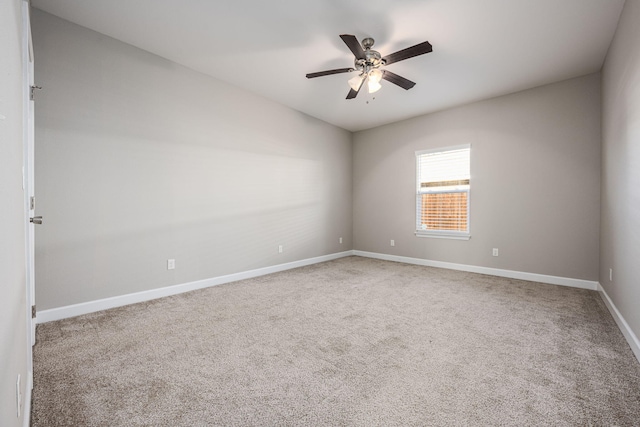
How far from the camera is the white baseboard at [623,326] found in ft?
6.64

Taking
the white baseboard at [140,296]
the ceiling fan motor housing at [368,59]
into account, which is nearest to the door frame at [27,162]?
the white baseboard at [140,296]

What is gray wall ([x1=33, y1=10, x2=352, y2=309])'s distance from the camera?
2629 millimetres

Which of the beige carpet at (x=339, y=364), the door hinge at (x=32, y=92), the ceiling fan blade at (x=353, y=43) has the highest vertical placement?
the ceiling fan blade at (x=353, y=43)

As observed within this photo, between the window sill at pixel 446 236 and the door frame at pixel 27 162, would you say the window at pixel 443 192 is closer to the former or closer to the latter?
the window sill at pixel 446 236

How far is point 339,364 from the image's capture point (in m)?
1.91

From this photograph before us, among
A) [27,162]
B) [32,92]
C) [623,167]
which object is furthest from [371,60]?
[32,92]

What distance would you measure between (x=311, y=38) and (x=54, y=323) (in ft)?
11.8

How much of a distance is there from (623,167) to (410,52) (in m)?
2.14

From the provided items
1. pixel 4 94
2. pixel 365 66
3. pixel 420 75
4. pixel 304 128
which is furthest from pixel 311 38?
pixel 4 94

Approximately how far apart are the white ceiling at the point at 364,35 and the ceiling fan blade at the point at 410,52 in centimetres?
28

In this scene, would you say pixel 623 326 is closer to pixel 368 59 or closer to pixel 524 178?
pixel 524 178

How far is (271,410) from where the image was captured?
4.83ft

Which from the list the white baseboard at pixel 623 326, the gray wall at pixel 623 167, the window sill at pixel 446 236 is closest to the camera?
the white baseboard at pixel 623 326

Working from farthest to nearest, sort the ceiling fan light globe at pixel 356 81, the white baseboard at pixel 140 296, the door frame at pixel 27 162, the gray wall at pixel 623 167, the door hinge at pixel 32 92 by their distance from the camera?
the ceiling fan light globe at pixel 356 81, the white baseboard at pixel 140 296, the door hinge at pixel 32 92, the gray wall at pixel 623 167, the door frame at pixel 27 162
